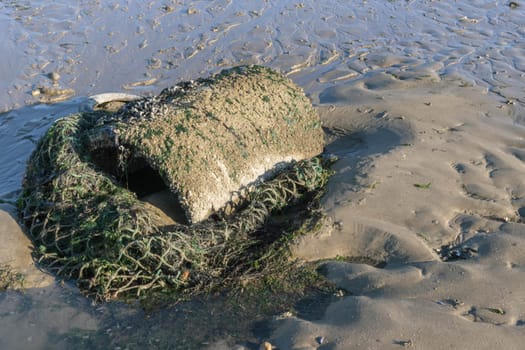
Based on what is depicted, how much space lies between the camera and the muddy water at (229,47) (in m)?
7.14

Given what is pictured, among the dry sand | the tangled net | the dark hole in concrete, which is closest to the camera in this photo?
the dry sand

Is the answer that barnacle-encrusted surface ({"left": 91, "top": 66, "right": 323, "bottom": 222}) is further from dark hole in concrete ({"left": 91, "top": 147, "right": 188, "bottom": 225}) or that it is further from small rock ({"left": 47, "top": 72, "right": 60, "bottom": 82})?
small rock ({"left": 47, "top": 72, "right": 60, "bottom": 82})

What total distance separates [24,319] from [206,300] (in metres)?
1.25

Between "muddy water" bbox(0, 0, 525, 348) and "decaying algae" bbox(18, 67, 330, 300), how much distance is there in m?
0.76

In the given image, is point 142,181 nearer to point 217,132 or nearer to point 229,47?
point 217,132

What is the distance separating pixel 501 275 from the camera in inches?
146

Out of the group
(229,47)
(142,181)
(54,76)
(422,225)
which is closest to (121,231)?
(142,181)

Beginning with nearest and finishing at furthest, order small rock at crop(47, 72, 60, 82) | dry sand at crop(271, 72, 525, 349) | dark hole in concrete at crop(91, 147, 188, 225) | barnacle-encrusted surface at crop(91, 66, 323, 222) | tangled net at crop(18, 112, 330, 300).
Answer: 1. dry sand at crop(271, 72, 525, 349)
2. tangled net at crop(18, 112, 330, 300)
3. barnacle-encrusted surface at crop(91, 66, 323, 222)
4. dark hole in concrete at crop(91, 147, 188, 225)
5. small rock at crop(47, 72, 60, 82)

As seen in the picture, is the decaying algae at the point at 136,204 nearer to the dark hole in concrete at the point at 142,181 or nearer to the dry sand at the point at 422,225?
the dark hole in concrete at the point at 142,181

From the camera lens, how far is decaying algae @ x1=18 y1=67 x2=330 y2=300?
3.98 metres

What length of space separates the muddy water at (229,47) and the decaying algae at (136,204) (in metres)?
0.76

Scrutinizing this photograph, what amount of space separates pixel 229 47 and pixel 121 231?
17.3 feet

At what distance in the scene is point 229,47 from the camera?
8711 millimetres

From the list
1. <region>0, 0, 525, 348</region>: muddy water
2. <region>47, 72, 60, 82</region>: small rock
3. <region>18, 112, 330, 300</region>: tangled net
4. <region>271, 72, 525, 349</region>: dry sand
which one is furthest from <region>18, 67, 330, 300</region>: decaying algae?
<region>47, 72, 60, 82</region>: small rock
